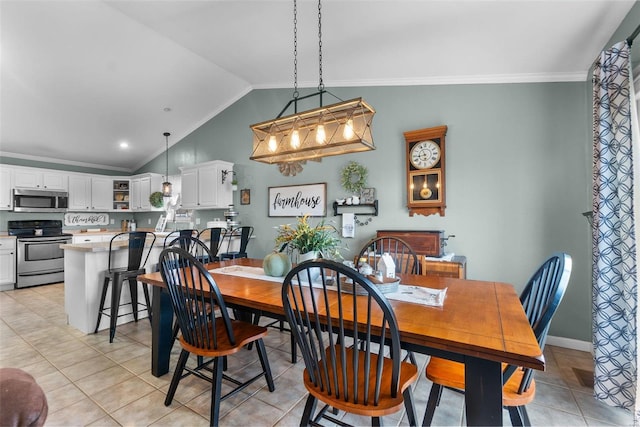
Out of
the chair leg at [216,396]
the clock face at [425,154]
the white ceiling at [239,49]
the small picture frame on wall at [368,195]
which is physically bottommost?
the chair leg at [216,396]

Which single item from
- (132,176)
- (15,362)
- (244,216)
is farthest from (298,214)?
(132,176)

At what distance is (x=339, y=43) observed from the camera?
10.1ft

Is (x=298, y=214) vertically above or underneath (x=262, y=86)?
underneath

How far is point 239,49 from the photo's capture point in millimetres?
3594

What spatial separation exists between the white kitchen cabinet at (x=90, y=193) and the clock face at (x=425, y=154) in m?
6.46

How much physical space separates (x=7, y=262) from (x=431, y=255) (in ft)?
21.0

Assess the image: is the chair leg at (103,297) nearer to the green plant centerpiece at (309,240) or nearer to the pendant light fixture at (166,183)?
the green plant centerpiece at (309,240)

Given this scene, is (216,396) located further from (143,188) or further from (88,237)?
(143,188)

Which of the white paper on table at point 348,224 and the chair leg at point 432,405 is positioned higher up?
the white paper on table at point 348,224

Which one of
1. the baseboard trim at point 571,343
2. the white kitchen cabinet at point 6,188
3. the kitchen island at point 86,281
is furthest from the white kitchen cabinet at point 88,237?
the baseboard trim at point 571,343

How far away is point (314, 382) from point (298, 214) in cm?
317

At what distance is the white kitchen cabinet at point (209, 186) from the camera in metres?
5.02

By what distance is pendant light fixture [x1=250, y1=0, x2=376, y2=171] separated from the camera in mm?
1975

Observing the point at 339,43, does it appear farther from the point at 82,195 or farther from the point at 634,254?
the point at 82,195
